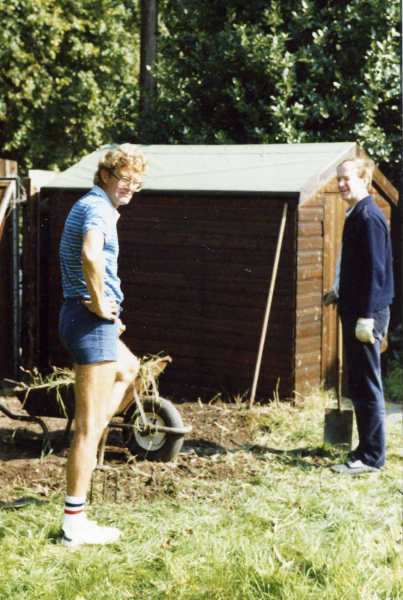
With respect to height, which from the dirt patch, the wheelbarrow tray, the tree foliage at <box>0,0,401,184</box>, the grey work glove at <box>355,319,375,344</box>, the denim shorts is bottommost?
the dirt patch

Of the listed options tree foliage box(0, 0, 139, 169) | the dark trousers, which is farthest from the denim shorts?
tree foliage box(0, 0, 139, 169)

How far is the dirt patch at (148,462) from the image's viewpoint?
5.31 metres

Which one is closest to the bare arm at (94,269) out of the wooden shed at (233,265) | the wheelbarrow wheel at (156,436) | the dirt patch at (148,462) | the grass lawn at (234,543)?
the grass lawn at (234,543)

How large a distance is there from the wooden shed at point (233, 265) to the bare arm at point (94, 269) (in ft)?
12.5

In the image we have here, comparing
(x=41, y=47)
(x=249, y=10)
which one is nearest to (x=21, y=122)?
(x=41, y=47)

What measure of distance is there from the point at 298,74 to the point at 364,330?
7442 mm

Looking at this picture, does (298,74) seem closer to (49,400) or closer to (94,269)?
(49,400)

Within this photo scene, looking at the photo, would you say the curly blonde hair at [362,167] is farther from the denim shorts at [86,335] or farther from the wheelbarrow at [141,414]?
the denim shorts at [86,335]

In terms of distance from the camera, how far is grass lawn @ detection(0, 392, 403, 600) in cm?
375

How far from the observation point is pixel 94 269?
4078 mm

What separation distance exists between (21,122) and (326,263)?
47.5 feet

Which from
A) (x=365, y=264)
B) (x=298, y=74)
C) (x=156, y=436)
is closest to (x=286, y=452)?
(x=156, y=436)

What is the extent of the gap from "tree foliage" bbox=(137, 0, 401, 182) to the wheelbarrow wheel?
6.57m

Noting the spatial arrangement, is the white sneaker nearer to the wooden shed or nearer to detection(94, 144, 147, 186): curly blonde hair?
detection(94, 144, 147, 186): curly blonde hair
